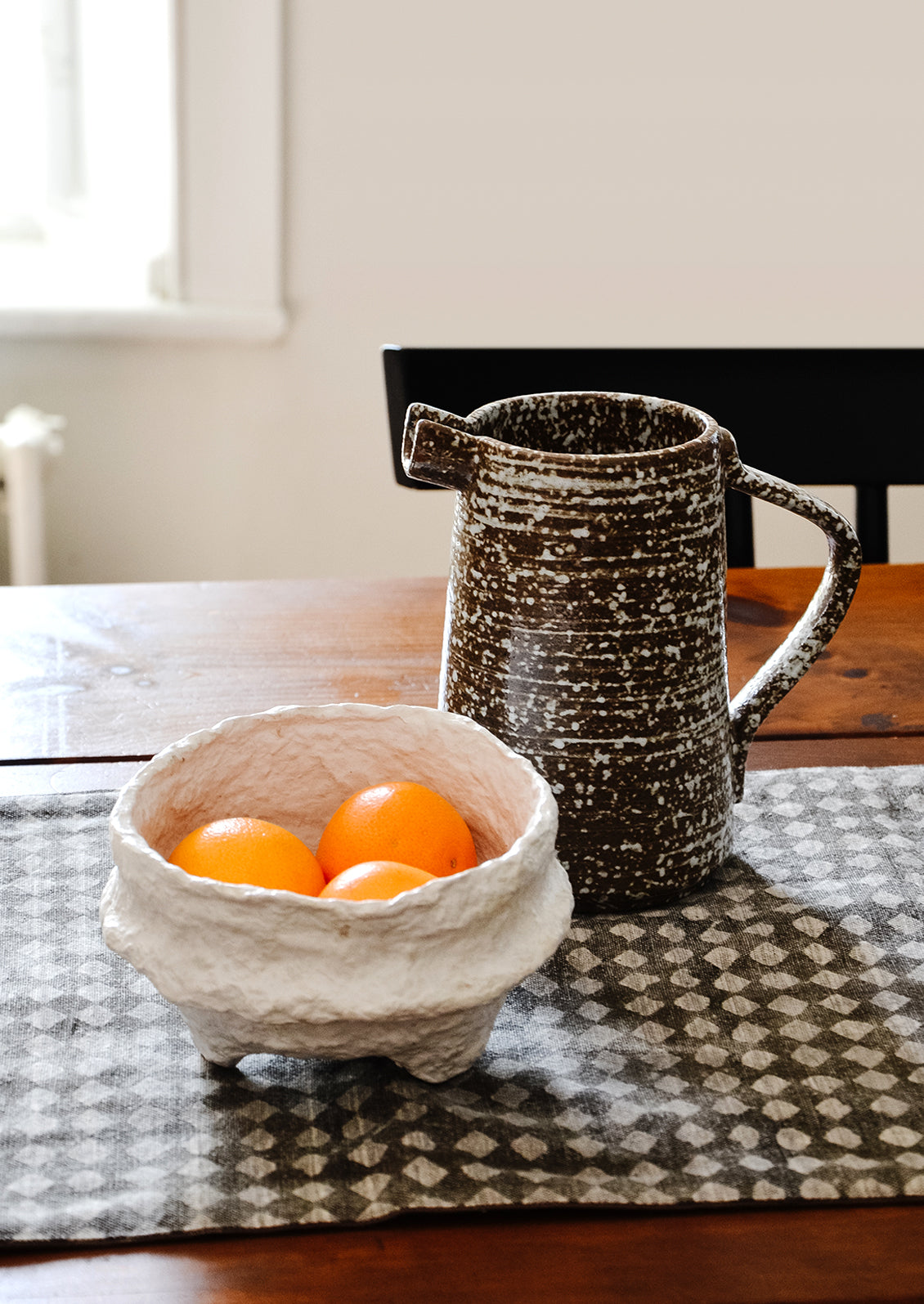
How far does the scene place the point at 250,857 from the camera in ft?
1.35

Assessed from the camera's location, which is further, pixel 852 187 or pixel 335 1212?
pixel 852 187

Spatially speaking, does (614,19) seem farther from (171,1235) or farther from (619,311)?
(171,1235)

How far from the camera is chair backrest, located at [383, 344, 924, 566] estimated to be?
1006 millimetres

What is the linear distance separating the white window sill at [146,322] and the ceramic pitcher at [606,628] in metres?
1.15

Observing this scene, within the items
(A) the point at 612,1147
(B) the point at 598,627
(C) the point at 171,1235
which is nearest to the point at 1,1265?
(C) the point at 171,1235

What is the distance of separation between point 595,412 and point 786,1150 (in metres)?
0.31

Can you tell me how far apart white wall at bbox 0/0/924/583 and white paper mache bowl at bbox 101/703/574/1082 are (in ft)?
4.26

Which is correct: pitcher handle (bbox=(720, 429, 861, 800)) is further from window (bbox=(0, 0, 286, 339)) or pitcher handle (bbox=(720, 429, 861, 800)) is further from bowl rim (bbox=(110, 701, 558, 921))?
window (bbox=(0, 0, 286, 339))

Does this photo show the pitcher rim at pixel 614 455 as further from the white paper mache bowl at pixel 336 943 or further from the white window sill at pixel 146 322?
the white window sill at pixel 146 322

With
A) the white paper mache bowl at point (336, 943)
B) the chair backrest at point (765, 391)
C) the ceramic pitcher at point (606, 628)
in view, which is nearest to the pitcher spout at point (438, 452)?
the ceramic pitcher at point (606, 628)

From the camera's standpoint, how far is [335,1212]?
0.38 metres

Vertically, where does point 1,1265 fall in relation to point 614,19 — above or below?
below

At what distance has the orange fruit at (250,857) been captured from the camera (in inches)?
16.1

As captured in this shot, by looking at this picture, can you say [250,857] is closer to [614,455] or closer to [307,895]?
[307,895]
